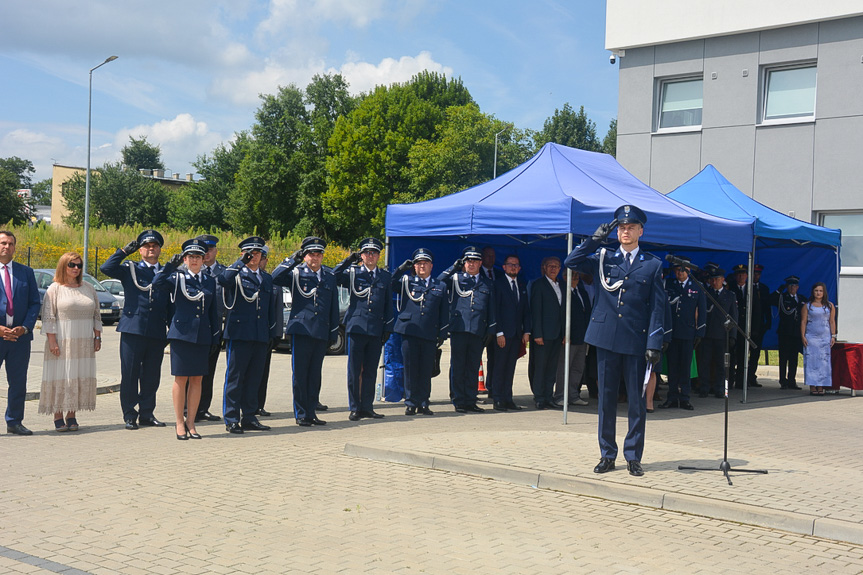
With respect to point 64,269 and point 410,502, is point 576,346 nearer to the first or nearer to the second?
point 410,502

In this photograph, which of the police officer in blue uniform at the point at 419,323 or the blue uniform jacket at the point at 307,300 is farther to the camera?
the police officer in blue uniform at the point at 419,323

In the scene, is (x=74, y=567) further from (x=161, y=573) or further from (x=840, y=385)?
(x=840, y=385)

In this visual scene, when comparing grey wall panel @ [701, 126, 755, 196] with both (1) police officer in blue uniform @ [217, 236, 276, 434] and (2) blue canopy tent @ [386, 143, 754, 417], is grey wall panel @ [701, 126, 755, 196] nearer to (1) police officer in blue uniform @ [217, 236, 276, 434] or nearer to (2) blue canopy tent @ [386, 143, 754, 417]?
(2) blue canopy tent @ [386, 143, 754, 417]

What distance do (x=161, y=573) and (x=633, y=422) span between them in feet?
14.0

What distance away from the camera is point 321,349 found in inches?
416

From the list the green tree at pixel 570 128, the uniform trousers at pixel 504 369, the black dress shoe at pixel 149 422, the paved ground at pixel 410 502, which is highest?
the green tree at pixel 570 128

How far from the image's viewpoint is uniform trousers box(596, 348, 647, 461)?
24.9 ft

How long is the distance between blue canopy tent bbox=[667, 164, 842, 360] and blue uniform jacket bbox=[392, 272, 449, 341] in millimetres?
4916

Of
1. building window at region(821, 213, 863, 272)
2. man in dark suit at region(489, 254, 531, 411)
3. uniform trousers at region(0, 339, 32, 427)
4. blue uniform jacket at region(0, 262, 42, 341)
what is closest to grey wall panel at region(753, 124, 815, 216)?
building window at region(821, 213, 863, 272)

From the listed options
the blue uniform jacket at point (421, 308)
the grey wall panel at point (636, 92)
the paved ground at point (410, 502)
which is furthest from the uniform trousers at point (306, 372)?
the grey wall panel at point (636, 92)

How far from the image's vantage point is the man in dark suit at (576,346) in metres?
12.5

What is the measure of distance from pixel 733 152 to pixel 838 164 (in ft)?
8.23

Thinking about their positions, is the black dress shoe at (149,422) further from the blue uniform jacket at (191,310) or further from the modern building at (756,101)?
the modern building at (756,101)

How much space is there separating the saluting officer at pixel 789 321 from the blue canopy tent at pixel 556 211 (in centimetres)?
314
